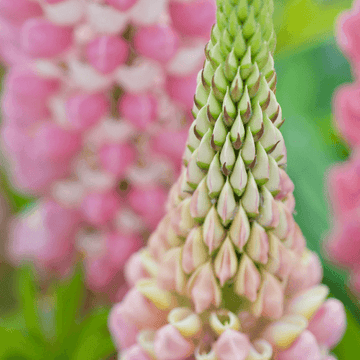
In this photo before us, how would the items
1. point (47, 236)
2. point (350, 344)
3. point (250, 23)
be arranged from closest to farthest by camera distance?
point (250, 23) < point (350, 344) < point (47, 236)

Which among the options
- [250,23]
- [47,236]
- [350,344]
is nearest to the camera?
[250,23]

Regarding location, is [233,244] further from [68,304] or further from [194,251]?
[68,304]

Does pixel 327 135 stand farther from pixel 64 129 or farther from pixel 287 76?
pixel 64 129

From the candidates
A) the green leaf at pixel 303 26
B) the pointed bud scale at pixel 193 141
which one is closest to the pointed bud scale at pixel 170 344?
the pointed bud scale at pixel 193 141

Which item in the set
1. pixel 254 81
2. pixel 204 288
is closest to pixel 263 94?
pixel 254 81

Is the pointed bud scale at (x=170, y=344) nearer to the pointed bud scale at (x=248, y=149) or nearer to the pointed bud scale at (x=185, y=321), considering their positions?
the pointed bud scale at (x=185, y=321)

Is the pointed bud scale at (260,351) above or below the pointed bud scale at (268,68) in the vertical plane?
below

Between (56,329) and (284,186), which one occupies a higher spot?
(284,186)
